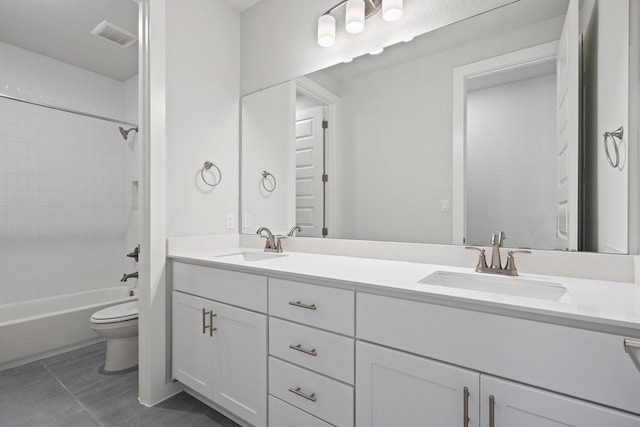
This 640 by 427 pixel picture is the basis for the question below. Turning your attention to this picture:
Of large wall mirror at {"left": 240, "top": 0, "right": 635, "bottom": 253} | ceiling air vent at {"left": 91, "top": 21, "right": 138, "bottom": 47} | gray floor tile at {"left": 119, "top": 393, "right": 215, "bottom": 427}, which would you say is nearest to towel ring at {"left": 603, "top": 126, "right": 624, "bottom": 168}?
large wall mirror at {"left": 240, "top": 0, "right": 635, "bottom": 253}

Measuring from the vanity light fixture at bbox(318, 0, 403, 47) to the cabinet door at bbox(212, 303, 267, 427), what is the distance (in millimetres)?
1561

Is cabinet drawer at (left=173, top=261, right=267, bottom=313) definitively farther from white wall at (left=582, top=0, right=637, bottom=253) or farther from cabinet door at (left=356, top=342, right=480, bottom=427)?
white wall at (left=582, top=0, right=637, bottom=253)

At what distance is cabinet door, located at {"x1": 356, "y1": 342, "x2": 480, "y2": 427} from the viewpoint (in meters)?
0.87

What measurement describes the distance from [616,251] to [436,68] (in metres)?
1.06

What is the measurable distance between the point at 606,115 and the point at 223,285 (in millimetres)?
1714

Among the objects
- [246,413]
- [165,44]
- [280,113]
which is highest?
[165,44]

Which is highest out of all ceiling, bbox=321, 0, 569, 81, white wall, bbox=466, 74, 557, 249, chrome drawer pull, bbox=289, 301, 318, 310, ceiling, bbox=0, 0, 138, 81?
ceiling, bbox=0, 0, 138, 81

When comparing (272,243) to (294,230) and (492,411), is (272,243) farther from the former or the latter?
(492,411)

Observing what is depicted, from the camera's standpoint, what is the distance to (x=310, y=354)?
1.18m

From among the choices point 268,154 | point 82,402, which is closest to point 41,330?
point 82,402

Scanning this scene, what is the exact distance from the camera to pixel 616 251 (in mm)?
1095

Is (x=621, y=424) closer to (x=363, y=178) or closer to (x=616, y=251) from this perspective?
(x=616, y=251)

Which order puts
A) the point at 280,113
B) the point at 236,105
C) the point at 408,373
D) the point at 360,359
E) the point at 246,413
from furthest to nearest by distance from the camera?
the point at 236,105
the point at 280,113
the point at 246,413
the point at 360,359
the point at 408,373

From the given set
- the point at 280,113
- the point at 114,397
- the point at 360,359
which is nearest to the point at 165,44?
Answer: the point at 280,113
